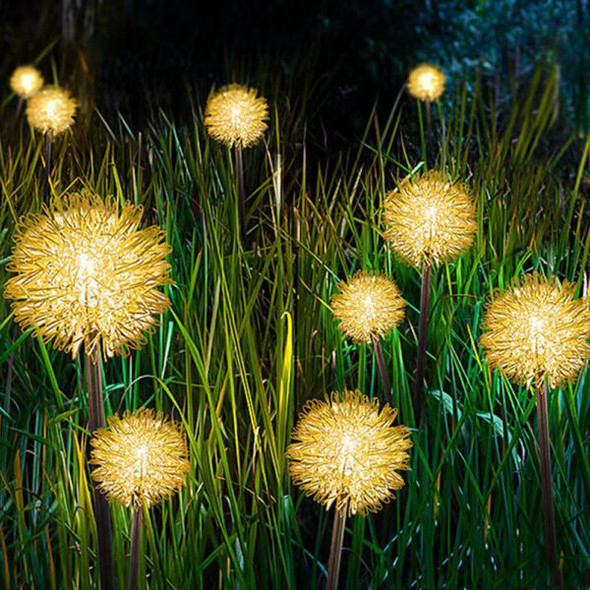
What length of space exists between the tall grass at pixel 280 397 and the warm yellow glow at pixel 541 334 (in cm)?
11

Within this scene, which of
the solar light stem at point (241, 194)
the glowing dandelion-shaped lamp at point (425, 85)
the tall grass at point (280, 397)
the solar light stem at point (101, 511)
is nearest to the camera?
the solar light stem at point (101, 511)

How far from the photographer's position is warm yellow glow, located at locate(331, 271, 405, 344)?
0.48 metres

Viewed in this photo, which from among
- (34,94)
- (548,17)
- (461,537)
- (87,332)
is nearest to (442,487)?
(461,537)

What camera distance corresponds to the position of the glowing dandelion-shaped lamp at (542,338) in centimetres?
38

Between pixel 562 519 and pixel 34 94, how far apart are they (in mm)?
876

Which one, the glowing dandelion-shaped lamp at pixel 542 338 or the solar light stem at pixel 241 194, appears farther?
the solar light stem at pixel 241 194

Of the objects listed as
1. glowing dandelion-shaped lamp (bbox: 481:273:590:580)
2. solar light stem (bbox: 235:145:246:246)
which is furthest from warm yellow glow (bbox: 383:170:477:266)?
solar light stem (bbox: 235:145:246:246)

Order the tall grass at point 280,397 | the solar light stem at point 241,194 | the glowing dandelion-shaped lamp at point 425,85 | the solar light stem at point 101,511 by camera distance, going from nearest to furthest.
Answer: the solar light stem at point 101,511 → the tall grass at point 280,397 → the solar light stem at point 241,194 → the glowing dandelion-shaped lamp at point 425,85

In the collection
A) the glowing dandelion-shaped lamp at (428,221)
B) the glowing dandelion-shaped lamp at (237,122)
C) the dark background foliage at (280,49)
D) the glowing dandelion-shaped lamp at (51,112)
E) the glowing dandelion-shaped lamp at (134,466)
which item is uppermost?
the dark background foliage at (280,49)

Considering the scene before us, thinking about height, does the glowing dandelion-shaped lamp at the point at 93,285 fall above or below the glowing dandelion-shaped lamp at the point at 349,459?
above

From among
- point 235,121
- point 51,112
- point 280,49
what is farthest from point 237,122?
point 280,49

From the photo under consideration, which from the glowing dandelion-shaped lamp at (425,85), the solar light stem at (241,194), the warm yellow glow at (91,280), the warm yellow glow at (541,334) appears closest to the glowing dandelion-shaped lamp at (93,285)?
the warm yellow glow at (91,280)

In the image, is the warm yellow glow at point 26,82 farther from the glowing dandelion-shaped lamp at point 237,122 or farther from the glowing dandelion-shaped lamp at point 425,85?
the glowing dandelion-shaped lamp at point 425,85

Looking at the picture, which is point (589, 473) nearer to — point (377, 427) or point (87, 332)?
point (377, 427)
